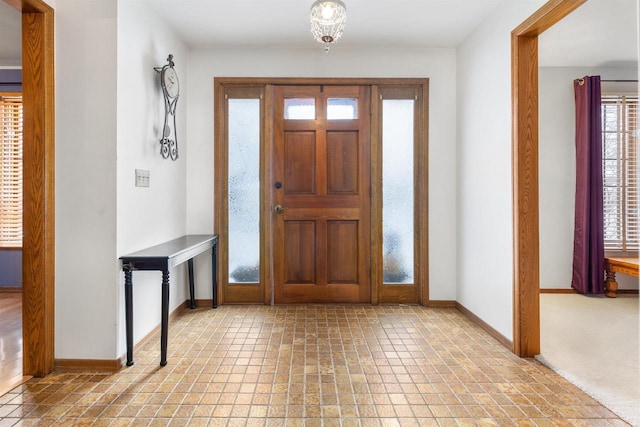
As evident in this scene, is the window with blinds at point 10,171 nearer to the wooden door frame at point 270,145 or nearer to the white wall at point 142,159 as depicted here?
the white wall at point 142,159

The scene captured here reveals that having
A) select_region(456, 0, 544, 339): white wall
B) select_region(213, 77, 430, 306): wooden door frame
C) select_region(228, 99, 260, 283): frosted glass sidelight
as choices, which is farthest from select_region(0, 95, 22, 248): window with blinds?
select_region(456, 0, 544, 339): white wall

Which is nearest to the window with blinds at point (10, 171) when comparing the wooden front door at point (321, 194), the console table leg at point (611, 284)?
the wooden front door at point (321, 194)

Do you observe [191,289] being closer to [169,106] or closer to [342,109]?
[169,106]

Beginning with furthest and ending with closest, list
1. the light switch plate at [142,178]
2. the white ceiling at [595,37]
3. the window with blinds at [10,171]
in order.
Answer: the window with blinds at [10,171], the white ceiling at [595,37], the light switch plate at [142,178]

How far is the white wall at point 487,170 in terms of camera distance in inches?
107

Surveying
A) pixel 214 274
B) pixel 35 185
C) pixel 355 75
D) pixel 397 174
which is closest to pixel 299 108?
pixel 355 75

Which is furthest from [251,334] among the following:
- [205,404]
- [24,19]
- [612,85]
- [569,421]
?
[612,85]

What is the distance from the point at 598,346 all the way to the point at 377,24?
308 cm

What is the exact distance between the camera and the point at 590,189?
414 cm

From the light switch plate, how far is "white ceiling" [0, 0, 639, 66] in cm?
133

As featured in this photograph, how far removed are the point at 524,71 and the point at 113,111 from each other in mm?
2768

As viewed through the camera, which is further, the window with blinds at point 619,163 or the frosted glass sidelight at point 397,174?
the window with blinds at point 619,163

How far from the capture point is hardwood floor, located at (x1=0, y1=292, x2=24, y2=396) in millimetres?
2184

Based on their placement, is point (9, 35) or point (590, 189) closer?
point (9, 35)
